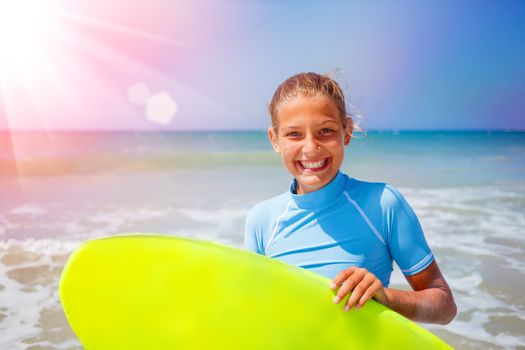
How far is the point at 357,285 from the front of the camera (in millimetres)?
1080

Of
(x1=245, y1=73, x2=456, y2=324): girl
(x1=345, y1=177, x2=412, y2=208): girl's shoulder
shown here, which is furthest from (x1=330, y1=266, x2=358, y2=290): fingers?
(x1=345, y1=177, x2=412, y2=208): girl's shoulder

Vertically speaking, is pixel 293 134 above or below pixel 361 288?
above

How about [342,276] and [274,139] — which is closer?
[342,276]

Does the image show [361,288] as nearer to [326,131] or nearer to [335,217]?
[335,217]

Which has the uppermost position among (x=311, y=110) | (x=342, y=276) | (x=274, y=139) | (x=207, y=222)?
(x=311, y=110)

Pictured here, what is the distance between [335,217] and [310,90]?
347mm

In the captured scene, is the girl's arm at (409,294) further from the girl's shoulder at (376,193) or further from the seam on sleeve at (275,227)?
the seam on sleeve at (275,227)

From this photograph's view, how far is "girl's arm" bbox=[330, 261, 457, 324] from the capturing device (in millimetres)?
1069

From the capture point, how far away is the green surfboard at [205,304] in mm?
1160

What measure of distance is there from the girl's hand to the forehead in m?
0.41

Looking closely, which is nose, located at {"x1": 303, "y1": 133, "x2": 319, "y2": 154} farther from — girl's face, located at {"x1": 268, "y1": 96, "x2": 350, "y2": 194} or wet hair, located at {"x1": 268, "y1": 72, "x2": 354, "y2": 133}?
wet hair, located at {"x1": 268, "y1": 72, "x2": 354, "y2": 133}

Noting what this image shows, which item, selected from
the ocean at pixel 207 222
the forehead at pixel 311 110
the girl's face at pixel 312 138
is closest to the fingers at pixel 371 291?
the girl's face at pixel 312 138

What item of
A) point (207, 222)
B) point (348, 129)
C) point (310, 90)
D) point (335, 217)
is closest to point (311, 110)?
point (310, 90)

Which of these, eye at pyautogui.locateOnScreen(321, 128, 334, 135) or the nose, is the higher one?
eye at pyautogui.locateOnScreen(321, 128, 334, 135)
